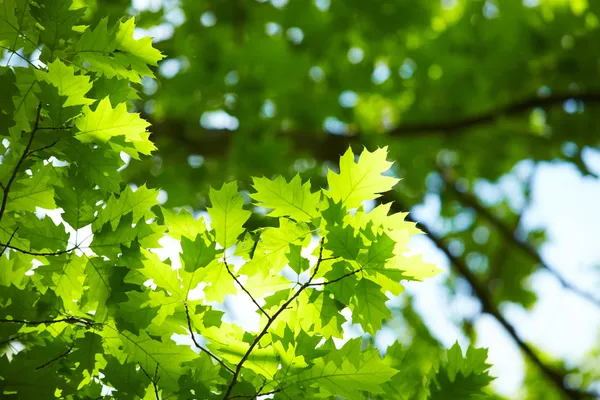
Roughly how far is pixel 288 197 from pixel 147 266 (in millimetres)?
307

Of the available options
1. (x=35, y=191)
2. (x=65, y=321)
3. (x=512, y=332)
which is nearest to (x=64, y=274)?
(x=65, y=321)

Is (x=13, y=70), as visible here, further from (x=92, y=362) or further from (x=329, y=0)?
(x=329, y=0)

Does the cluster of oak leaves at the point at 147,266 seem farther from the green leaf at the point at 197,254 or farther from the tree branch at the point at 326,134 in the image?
the tree branch at the point at 326,134

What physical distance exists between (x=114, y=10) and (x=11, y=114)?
2487mm

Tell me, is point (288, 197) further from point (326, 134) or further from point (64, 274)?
point (326, 134)

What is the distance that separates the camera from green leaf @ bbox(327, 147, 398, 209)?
3.37 ft

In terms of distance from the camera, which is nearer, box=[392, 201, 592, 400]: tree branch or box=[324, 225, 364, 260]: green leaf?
box=[324, 225, 364, 260]: green leaf

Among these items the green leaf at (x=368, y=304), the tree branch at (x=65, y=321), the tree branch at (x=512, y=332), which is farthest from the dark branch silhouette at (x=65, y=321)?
the tree branch at (x=512, y=332)

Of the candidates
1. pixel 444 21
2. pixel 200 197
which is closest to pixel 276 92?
pixel 200 197

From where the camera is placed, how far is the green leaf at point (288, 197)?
1025 mm

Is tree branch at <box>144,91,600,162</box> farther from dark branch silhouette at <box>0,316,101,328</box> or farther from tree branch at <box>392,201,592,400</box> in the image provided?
dark branch silhouette at <box>0,316,101,328</box>

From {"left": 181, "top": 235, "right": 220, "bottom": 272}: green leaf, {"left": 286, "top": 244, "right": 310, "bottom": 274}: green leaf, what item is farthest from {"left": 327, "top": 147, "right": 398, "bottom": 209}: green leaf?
{"left": 181, "top": 235, "right": 220, "bottom": 272}: green leaf

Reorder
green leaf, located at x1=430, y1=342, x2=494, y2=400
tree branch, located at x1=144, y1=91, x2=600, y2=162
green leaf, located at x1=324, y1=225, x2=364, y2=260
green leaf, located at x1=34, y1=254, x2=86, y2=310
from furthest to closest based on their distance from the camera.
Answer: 1. tree branch, located at x1=144, y1=91, x2=600, y2=162
2. green leaf, located at x1=430, y1=342, x2=494, y2=400
3. green leaf, located at x1=34, y1=254, x2=86, y2=310
4. green leaf, located at x1=324, y1=225, x2=364, y2=260

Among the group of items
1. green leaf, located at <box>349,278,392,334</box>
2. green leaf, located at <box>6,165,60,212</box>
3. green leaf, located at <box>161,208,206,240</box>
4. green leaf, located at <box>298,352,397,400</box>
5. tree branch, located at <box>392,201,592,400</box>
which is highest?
tree branch, located at <box>392,201,592,400</box>
